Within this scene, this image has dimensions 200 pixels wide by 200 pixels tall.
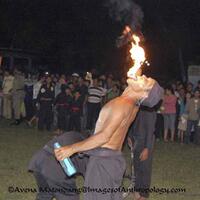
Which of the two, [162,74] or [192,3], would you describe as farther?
[162,74]

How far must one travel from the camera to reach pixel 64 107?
18.0m

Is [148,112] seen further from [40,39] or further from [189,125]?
[40,39]

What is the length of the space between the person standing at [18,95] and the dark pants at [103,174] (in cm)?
1436

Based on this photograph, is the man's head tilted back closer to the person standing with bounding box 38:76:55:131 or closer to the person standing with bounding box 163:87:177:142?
the person standing with bounding box 163:87:177:142

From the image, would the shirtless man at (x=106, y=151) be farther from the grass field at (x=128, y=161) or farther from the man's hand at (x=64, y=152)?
the grass field at (x=128, y=161)

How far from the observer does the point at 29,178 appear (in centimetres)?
996

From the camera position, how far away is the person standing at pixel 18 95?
1945 centimetres

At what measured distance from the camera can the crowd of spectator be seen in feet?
56.3

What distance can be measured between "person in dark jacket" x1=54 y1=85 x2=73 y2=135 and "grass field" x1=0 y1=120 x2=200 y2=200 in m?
0.80

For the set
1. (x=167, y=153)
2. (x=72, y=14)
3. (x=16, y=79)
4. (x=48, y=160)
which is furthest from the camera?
(x=72, y=14)

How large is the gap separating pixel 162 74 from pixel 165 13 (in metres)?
3.55

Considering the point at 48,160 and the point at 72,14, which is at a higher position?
the point at 72,14

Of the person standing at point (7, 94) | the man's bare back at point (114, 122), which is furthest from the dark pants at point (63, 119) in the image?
the man's bare back at point (114, 122)

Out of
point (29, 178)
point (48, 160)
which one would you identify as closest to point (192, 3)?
point (29, 178)
